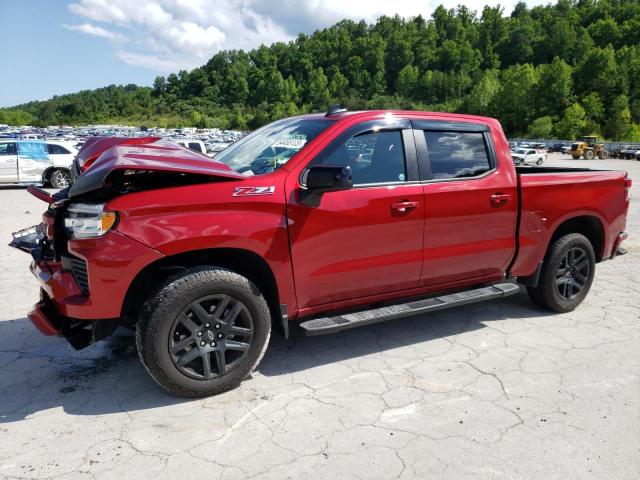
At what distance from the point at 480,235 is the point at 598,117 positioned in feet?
367

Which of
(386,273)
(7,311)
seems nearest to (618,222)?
(386,273)

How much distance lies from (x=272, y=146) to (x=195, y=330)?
1543 mm

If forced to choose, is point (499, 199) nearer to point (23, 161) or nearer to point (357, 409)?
point (357, 409)

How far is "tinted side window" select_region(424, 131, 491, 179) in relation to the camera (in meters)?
3.90

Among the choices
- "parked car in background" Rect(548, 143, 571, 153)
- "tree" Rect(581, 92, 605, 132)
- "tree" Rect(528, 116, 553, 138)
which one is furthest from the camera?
"tree" Rect(581, 92, 605, 132)

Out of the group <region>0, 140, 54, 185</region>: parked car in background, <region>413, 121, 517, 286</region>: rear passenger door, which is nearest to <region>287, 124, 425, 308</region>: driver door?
<region>413, 121, 517, 286</region>: rear passenger door

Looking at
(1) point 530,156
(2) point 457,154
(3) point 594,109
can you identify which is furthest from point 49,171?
(3) point 594,109

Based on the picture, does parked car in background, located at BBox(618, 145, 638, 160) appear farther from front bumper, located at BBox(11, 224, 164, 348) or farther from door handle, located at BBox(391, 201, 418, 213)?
front bumper, located at BBox(11, 224, 164, 348)

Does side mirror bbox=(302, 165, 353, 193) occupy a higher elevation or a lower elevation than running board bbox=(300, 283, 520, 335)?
higher

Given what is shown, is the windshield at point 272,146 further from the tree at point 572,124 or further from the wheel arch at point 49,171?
the tree at point 572,124

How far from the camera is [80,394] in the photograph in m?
3.19

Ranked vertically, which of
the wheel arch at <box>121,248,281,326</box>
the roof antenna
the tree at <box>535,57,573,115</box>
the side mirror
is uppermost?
the tree at <box>535,57,573,115</box>

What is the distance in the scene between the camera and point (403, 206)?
11.8ft

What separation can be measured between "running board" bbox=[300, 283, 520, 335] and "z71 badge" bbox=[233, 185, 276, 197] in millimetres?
938
